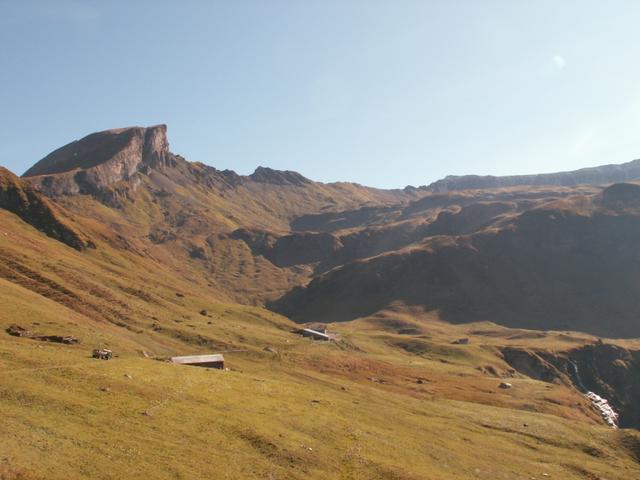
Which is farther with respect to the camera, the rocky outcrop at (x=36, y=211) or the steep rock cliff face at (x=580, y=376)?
the steep rock cliff face at (x=580, y=376)

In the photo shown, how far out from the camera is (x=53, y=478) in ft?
106

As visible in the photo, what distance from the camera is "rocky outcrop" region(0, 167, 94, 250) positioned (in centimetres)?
17950

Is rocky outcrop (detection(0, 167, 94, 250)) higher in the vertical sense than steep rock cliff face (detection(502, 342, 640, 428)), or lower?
higher

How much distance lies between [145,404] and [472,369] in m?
124

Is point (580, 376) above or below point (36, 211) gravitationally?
below

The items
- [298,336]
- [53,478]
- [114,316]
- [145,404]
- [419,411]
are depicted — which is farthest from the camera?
[298,336]

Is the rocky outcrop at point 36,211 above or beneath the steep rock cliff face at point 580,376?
above

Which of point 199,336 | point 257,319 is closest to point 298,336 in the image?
point 257,319

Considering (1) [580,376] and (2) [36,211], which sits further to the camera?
(1) [580,376]

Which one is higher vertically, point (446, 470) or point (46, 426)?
point (46, 426)

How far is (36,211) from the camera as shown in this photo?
18338 centimetres

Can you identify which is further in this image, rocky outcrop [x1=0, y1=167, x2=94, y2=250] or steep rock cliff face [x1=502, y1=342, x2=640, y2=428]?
steep rock cliff face [x1=502, y1=342, x2=640, y2=428]

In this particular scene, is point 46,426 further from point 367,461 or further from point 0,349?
point 367,461

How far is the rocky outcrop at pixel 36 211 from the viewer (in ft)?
589
